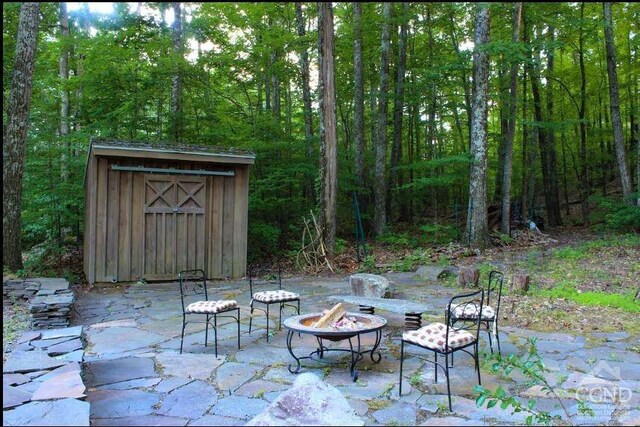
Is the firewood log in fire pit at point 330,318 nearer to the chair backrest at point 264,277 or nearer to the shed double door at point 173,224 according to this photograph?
the chair backrest at point 264,277

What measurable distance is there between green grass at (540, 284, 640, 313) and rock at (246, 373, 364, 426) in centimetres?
462

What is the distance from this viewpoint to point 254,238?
11.5 m

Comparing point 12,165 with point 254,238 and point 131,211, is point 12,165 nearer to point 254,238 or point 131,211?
point 131,211

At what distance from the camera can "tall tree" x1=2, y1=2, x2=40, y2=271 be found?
8.12 m

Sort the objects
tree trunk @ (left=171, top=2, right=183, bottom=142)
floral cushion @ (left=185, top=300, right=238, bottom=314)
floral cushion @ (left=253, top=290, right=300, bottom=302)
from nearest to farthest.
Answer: floral cushion @ (left=185, top=300, right=238, bottom=314) → floral cushion @ (left=253, top=290, right=300, bottom=302) → tree trunk @ (left=171, top=2, right=183, bottom=142)

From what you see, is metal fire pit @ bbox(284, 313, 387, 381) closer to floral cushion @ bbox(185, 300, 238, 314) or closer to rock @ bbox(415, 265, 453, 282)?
floral cushion @ bbox(185, 300, 238, 314)

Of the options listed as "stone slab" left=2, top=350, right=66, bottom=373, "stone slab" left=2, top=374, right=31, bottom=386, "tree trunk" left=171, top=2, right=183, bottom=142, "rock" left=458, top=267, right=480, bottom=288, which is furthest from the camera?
"tree trunk" left=171, top=2, right=183, bottom=142

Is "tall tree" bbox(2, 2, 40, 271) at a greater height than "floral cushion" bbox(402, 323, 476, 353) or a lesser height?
greater

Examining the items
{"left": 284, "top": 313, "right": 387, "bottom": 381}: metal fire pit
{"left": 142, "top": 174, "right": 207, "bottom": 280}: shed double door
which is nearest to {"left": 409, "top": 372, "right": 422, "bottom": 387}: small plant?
{"left": 284, "top": 313, "right": 387, "bottom": 381}: metal fire pit

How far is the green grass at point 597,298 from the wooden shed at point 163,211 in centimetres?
553

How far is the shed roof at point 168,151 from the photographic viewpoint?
7715 mm

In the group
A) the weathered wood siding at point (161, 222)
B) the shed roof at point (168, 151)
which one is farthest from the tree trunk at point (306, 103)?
the shed roof at point (168, 151)

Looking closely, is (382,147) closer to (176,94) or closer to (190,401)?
(176,94)

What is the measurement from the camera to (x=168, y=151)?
8.16 metres
